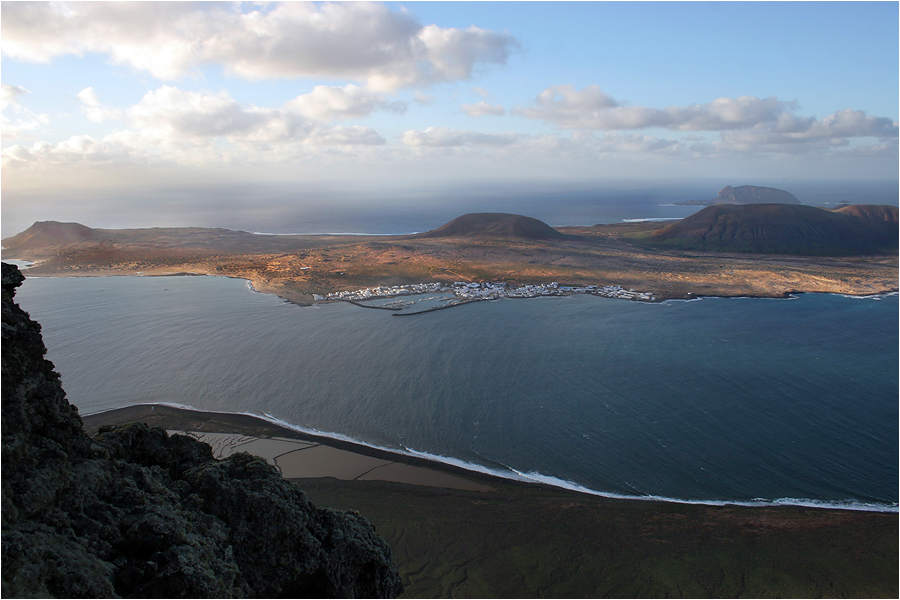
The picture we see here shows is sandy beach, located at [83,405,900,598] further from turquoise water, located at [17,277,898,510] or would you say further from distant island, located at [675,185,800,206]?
distant island, located at [675,185,800,206]

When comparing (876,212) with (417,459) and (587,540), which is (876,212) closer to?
(587,540)

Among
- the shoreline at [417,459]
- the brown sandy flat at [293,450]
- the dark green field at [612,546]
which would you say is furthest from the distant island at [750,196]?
the brown sandy flat at [293,450]

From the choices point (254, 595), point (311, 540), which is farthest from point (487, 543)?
point (254, 595)

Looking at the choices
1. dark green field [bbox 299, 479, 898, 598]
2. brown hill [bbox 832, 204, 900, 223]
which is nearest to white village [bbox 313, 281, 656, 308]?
dark green field [bbox 299, 479, 898, 598]

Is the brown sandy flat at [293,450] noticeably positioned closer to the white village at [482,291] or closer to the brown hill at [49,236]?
the white village at [482,291]

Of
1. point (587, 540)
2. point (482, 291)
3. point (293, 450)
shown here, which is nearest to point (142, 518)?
point (587, 540)
